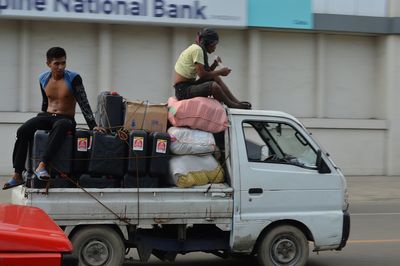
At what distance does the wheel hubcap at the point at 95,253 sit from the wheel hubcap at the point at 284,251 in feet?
6.26

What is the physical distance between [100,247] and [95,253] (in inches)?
3.2

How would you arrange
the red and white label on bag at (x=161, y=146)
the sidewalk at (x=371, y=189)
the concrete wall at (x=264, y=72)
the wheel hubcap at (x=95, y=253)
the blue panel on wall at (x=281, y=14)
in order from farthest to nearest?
1. the blue panel on wall at (x=281, y=14)
2. the concrete wall at (x=264, y=72)
3. the sidewalk at (x=371, y=189)
4. the red and white label on bag at (x=161, y=146)
5. the wheel hubcap at (x=95, y=253)

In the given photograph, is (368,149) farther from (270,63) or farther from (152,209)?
(152,209)

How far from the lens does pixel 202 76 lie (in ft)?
22.5

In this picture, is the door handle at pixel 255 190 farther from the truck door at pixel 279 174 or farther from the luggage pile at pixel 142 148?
A: the luggage pile at pixel 142 148

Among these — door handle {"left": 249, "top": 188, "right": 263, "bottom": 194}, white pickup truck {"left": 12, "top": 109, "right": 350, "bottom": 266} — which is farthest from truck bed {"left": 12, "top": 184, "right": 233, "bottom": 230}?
door handle {"left": 249, "top": 188, "right": 263, "bottom": 194}

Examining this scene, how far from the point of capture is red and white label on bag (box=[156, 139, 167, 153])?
619 cm

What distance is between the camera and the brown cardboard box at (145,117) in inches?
250

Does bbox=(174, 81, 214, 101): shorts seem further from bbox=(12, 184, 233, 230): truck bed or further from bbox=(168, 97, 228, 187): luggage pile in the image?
bbox=(12, 184, 233, 230): truck bed

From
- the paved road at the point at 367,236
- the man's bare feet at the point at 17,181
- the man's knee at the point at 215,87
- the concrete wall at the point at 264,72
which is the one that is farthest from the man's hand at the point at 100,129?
the concrete wall at the point at 264,72

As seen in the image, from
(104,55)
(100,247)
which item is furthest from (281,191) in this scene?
(104,55)

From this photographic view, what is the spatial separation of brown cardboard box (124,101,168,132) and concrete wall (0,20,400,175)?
33.7ft

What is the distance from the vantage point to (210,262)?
25.2 feet

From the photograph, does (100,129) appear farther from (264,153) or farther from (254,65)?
(254,65)
